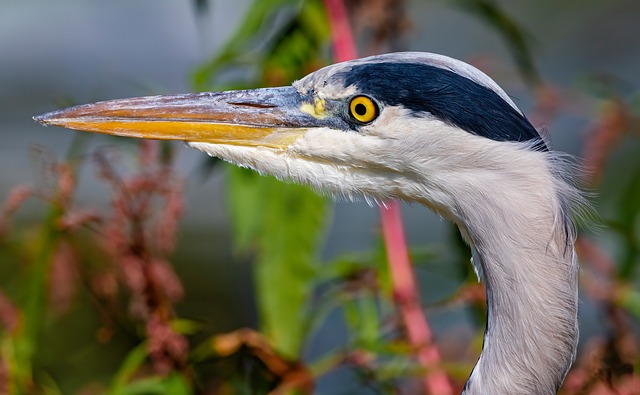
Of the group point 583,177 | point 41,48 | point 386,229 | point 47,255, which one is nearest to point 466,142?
point 583,177

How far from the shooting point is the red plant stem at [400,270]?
176 cm

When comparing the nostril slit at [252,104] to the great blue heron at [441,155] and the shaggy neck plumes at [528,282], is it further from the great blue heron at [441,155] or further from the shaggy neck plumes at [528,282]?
the shaggy neck plumes at [528,282]

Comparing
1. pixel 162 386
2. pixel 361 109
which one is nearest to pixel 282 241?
pixel 162 386

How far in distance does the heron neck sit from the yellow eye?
0.70 ft

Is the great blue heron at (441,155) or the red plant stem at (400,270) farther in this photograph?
the red plant stem at (400,270)

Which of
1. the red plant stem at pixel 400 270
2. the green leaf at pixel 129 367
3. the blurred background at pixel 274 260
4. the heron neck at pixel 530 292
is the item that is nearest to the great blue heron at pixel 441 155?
the heron neck at pixel 530 292

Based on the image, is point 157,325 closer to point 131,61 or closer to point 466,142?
point 466,142

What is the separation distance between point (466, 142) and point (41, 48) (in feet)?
15.9

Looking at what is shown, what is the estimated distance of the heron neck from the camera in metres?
1.33

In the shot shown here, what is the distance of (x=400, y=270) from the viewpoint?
1.79 m

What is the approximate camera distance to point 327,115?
4.80ft

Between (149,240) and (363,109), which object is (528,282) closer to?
(363,109)

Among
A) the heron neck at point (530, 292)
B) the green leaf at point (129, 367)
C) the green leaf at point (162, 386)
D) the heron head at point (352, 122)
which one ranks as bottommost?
the green leaf at point (162, 386)

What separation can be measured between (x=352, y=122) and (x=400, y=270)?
438 millimetres
